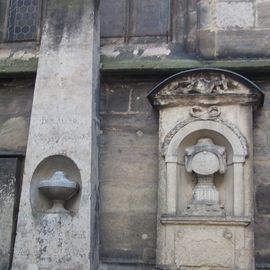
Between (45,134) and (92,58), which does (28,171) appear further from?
(92,58)

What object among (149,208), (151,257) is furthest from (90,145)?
(151,257)

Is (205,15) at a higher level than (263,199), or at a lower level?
higher

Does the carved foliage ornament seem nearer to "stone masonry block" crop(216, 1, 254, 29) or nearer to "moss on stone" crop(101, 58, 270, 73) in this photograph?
"moss on stone" crop(101, 58, 270, 73)

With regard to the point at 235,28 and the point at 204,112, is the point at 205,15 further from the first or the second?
the point at 204,112

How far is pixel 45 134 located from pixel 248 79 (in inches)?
83.7

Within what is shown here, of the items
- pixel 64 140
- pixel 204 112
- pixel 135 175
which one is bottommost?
pixel 135 175

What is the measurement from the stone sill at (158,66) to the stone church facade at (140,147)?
0.01 meters

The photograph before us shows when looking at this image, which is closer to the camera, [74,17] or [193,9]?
[74,17]

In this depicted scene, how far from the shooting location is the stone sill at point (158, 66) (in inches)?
231

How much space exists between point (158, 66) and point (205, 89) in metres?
0.66

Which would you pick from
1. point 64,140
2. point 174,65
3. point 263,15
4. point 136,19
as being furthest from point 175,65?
point 64,140

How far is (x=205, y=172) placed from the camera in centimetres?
548

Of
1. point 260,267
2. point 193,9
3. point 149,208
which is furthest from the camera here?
point 193,9

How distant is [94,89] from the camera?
5812mm
